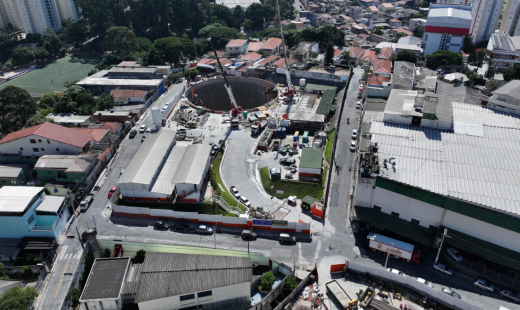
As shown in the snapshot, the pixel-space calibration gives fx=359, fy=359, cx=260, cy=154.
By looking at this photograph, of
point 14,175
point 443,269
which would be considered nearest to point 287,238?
point 443,269

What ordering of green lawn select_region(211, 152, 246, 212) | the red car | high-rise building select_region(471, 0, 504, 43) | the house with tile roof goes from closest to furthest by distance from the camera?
green lawn select_region(211, 152, 246, 212)
the red car
the house with tile roof
high-rise building select_region(471, 0, 504, 43)

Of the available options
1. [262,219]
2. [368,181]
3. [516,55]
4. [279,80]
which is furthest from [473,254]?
[516,55]

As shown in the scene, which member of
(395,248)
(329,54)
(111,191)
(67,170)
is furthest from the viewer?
(329,54)

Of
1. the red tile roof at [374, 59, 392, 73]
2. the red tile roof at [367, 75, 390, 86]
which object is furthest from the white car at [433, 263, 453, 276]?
the red tile roof at [374, 59, 392, 73]

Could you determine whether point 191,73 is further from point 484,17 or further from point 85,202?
point 484,17

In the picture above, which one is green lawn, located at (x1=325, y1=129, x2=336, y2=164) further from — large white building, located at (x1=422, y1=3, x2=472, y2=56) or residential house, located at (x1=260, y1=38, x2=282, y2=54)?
large white building, located at (x1=422, y1=3, x2=472, y2=56)

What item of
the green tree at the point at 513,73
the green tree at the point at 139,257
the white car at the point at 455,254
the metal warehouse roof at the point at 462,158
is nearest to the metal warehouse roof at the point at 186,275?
the green tree at the point at 139,257
